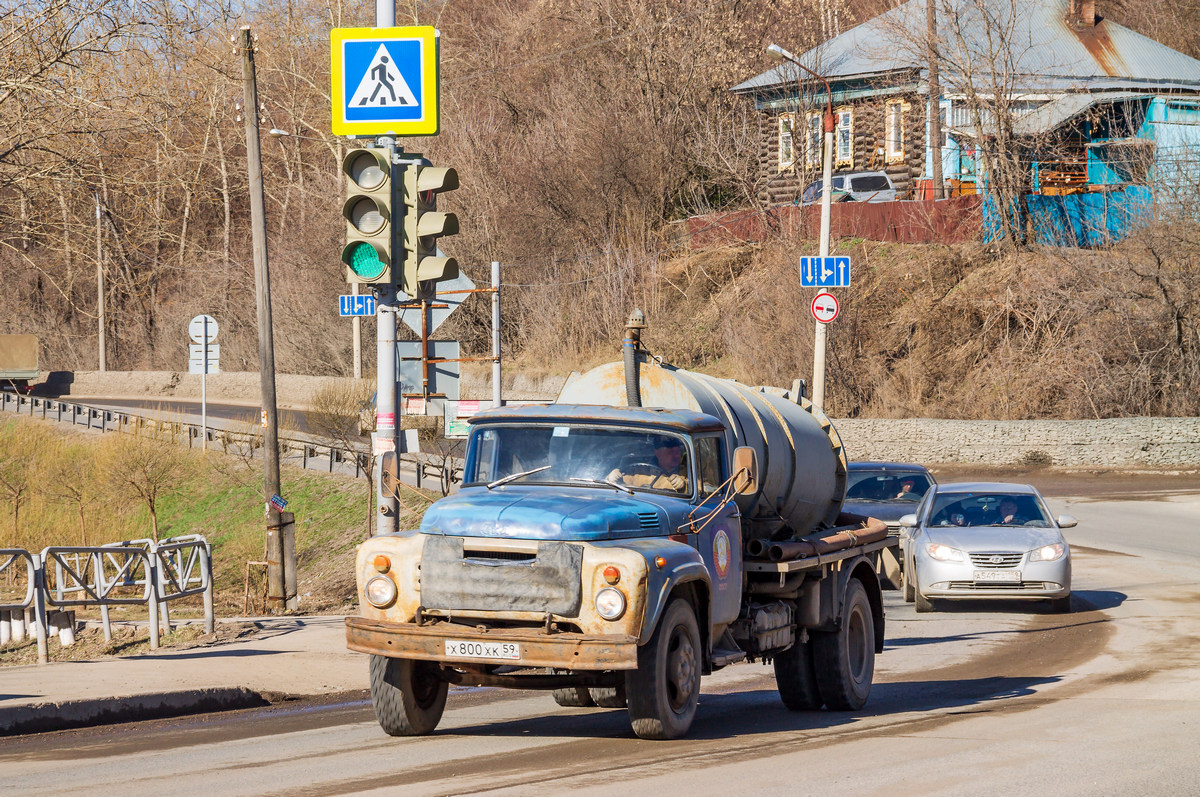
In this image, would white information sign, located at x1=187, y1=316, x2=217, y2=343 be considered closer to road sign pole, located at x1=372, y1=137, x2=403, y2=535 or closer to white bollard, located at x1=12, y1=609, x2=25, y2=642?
white bollard, located at x1=12, y1=609, x2=25, y2=642

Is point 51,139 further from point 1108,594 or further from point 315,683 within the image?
point 1108,594

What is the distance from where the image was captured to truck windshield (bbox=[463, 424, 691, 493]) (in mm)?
9195

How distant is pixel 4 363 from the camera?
6106cm

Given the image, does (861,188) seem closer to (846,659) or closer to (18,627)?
(18,627)

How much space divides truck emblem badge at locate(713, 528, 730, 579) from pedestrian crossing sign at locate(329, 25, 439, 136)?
4.59 metres

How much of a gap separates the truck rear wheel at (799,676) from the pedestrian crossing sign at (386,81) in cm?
535

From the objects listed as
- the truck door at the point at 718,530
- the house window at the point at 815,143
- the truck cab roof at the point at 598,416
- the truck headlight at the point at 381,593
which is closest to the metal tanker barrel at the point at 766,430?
the truck door at the point at 718,530

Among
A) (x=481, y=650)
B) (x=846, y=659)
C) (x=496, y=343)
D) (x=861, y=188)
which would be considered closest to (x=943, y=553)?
(x=846, y=659)

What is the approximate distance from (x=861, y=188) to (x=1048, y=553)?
36332 mm

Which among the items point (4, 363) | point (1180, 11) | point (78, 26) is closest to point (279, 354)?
point (4, 363)

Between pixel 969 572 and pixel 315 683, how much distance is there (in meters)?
8.76

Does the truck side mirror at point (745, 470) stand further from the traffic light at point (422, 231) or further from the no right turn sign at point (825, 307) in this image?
the no right turn sign at point (825, 307)

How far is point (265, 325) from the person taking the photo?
26016mm

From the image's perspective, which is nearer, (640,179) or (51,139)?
(51,139)
